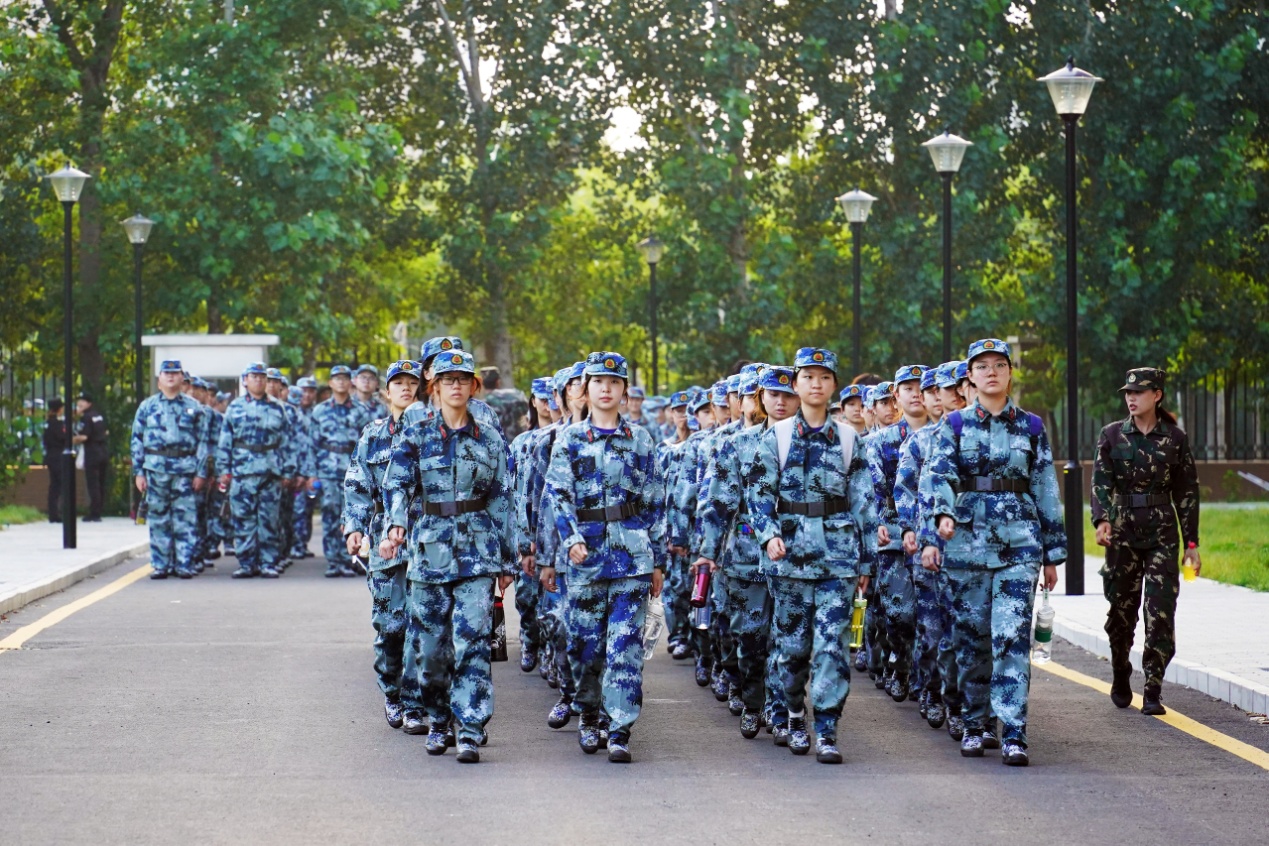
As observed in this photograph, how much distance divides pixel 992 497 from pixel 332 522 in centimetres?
1221

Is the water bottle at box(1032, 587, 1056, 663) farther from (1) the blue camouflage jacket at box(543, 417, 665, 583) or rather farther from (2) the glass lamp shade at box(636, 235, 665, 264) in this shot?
(2) the glass lamp shade at box(636, 235, 665, 264)

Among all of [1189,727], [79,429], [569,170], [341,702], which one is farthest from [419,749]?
[569,170]

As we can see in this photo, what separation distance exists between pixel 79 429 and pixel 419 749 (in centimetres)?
2199

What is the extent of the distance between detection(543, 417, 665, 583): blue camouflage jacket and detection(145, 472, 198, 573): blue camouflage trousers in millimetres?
11287

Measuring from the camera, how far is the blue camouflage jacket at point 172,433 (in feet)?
66.0

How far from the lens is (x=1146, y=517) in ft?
35.2

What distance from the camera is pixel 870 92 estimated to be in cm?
3766

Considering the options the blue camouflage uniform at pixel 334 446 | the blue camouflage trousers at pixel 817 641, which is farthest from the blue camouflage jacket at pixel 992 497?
the blue camouflage uniform at pixel 334 446

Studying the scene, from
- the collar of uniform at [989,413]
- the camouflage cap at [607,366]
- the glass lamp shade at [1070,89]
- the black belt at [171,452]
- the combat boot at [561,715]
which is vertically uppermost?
the glass lamp shade at [1070,89]

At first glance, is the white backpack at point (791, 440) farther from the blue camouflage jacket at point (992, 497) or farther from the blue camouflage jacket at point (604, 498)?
the blue camouflage jacket at point (604, 498)

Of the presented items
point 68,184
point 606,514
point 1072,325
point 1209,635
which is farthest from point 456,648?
point 68,184

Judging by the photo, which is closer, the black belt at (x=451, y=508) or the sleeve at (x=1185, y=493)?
the black belt at (x=451, y=508)

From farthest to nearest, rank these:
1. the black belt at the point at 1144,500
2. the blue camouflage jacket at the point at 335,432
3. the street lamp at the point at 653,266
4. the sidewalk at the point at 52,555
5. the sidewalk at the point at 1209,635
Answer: the street lamp at the point at 653,266, the blue camouflage jacket at the point at 335,432, the sidewalk at the point at 52,555, the sidewalk at the point at 1209,635, the black belt at the point at 1144,500

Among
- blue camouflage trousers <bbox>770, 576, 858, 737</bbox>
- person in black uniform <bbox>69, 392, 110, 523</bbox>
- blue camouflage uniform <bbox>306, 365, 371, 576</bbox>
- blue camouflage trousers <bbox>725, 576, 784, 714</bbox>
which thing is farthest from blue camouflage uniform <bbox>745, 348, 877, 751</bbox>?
person in black uniform <bbox>69, 392, 110, 523</bbox>
